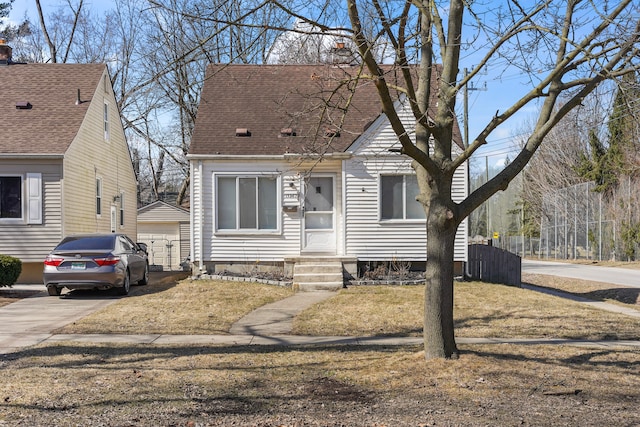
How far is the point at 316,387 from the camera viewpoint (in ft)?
23.0

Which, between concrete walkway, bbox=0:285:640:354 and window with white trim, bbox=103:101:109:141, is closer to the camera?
concrete walkway, bbox=0:285:640:354

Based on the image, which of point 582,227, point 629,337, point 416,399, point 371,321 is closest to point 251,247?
point 371,321

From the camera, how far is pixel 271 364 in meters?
8.11

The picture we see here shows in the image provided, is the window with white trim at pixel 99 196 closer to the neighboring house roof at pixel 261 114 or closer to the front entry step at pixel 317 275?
the neighboring house roof at pixel 261 114

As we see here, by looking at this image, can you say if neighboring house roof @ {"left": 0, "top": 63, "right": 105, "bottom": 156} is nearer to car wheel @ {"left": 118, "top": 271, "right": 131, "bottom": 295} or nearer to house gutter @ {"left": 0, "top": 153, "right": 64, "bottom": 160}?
house gutter @ {"left": 0, "top": 153, "right": 64, "bottom": 160}

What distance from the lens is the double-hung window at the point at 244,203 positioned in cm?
1816

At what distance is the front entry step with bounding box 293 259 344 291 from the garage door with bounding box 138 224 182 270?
53.5 ft

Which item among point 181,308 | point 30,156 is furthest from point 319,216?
point 30,156

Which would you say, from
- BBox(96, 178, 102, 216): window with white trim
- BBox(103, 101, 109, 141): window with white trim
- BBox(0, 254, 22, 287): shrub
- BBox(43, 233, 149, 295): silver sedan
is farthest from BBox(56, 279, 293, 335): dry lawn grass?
BBox(103, 101, 109, 141): window with white trim

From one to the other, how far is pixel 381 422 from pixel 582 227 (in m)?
37.9

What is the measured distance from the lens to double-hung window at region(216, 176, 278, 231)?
18.2 m

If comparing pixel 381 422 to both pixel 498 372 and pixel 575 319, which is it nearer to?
pixel 498 372

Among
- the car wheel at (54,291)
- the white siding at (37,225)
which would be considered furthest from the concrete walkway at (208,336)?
the white siding at (37,225)

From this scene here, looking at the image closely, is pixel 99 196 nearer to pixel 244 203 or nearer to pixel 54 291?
pixel 244 203
